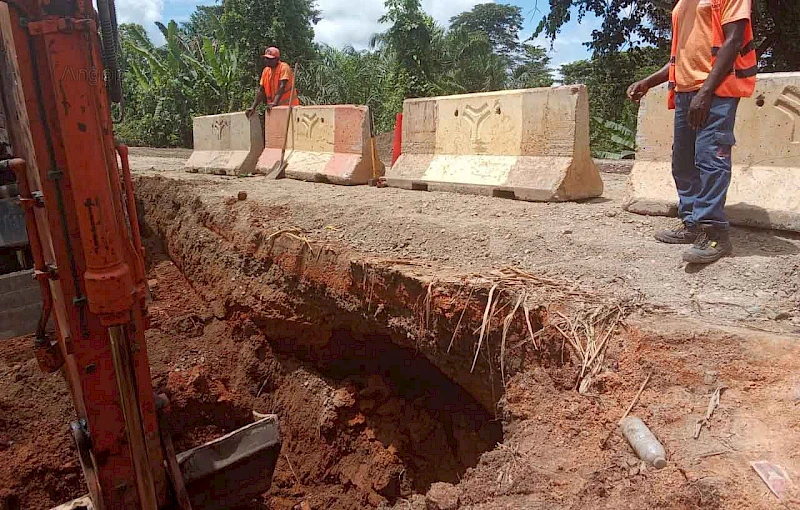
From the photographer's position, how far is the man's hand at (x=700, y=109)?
11.5ft

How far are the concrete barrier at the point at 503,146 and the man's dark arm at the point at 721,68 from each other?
2297 millimetres

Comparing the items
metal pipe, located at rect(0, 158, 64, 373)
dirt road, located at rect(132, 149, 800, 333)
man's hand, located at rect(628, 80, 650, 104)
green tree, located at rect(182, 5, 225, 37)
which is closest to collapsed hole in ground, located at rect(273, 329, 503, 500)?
dirt road, located at rect(132, 149, 800, 333)

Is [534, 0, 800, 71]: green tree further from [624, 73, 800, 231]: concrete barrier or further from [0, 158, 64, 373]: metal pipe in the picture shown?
[0, 158, 64, 373]: metal pipe

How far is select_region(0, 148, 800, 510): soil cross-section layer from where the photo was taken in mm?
2299

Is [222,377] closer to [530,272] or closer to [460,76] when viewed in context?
[530,272]

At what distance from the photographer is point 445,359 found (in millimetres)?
3826

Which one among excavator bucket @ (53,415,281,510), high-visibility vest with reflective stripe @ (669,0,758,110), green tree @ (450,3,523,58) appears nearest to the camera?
excavator bucket @ (53,415,281,510)

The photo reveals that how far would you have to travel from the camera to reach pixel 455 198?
637 centimetres

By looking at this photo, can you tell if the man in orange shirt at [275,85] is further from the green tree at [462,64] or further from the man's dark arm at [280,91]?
the green tree at [462,64]

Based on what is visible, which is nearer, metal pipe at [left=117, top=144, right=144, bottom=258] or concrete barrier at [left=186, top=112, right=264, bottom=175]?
metal pipe at [left=117, top=144, right=144, bottom=258]

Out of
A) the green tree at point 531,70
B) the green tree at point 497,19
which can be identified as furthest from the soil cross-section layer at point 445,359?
the green tree at point 497,19

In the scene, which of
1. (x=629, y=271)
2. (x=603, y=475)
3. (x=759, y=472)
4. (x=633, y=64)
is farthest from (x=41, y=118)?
(x=633, y=64)

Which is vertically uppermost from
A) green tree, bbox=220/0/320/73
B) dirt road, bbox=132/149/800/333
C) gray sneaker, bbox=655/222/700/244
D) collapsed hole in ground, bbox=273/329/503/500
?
green tree, bbox=220/0/320/73

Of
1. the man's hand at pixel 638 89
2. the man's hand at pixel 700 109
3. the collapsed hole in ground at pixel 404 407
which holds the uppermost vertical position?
the man's hand at pixel 638 89
